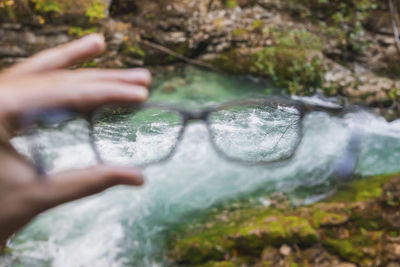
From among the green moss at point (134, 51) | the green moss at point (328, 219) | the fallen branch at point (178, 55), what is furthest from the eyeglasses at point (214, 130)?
the green moss at point (134, 51)

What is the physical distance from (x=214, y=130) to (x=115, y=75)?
97 cm

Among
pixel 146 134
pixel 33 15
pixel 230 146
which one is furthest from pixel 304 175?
pixel 33 15

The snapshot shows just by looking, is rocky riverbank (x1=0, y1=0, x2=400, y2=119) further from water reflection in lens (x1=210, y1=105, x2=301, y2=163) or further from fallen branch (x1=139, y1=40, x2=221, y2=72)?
water reflection in lens (x1=210, y1=105, x2=301, y2=163)

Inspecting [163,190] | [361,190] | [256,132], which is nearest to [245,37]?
[163,190]

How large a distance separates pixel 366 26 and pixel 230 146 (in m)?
5.62

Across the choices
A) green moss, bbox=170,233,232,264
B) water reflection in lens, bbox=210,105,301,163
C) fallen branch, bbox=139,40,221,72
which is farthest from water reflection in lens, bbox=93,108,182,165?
fallen branch, bbox=139,40,221,72

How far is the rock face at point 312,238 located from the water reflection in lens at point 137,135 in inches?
54.1

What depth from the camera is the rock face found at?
2633mm

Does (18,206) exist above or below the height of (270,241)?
above

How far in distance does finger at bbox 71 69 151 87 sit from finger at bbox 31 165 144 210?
0.32m

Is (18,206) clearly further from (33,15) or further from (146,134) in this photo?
(33,15)

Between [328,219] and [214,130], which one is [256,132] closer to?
[214,130]

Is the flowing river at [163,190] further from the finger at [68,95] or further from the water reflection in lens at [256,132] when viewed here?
the finger at [68,95]

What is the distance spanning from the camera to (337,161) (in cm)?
427
